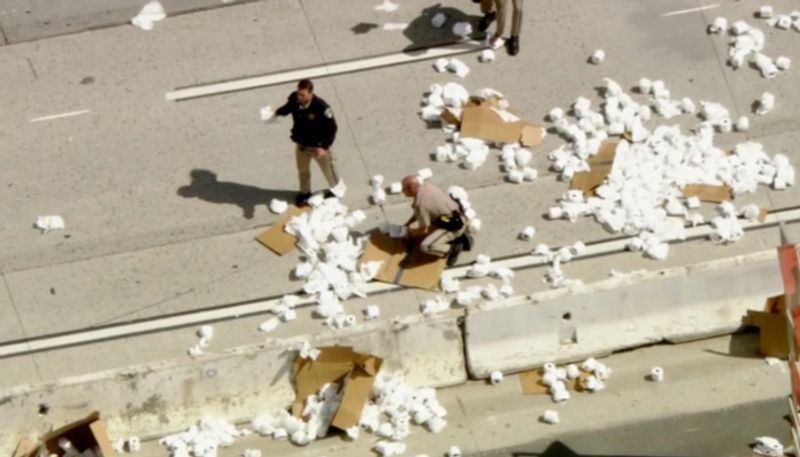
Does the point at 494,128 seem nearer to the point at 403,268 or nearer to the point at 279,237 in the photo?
the point at 403,268

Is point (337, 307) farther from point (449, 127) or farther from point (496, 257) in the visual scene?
point (449, 127)

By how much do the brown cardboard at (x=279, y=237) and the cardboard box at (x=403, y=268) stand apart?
0.77 meters

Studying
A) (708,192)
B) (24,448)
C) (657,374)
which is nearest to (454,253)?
(657,374)

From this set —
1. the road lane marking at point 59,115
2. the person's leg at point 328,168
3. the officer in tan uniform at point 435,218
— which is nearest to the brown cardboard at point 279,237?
the person's leg at point 328,168

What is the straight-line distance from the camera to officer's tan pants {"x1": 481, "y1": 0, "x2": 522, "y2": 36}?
16281mm

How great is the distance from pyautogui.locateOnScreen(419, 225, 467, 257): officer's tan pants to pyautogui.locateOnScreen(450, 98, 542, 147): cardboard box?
1731 millimetres

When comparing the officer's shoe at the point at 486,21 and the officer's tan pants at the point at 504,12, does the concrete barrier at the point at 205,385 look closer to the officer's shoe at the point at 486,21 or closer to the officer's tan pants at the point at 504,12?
the officer's tan pants at the point at 504,12

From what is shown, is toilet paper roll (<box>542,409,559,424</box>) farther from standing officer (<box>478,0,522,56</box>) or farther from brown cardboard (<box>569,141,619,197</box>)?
standing officer (<box>478,0,522,56</box>)

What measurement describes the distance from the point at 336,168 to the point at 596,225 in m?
2.75

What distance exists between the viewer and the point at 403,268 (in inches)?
576

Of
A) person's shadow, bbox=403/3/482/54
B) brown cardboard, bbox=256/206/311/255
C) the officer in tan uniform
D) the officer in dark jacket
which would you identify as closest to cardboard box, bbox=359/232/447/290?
the officer in tan uniform

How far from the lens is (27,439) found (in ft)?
43.2

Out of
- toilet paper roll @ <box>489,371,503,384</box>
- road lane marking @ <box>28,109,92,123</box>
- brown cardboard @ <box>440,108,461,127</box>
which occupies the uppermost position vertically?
brown cardboard @ <box>440,108,461,127</box>

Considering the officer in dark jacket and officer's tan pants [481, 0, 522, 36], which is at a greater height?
officer's tan pants [481, 0, 522, 36]
